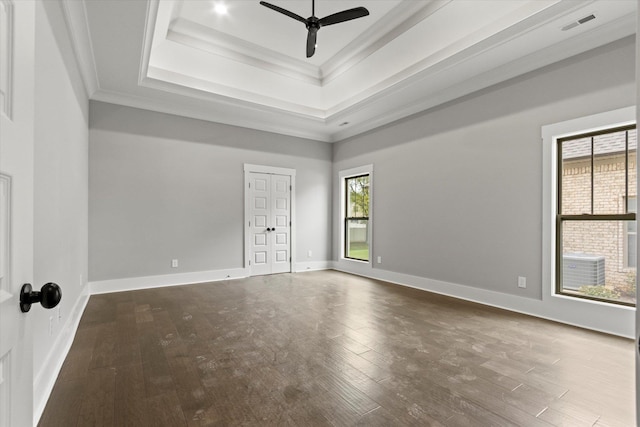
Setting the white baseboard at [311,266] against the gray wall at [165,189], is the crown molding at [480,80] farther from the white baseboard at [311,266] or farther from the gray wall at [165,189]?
the white baseboard at [311,266]

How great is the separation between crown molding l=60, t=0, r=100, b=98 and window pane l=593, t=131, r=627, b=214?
5.40 metres

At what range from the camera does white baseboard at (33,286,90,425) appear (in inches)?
73.0

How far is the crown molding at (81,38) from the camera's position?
9.07 feet

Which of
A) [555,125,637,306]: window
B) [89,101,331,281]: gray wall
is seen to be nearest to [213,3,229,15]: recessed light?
[89,101,331,281]: gray wall

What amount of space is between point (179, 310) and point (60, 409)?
200cm

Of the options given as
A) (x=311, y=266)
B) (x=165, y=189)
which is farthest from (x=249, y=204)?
(x=311, y=266)

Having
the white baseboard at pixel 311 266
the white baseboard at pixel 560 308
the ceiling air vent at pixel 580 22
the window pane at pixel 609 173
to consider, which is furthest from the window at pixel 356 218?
the ceiling air vent at pixel 580 22

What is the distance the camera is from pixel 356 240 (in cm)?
711

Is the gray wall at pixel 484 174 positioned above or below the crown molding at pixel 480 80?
below

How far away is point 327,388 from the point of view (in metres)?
2.15

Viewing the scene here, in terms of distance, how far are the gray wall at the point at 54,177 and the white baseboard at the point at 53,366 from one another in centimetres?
1

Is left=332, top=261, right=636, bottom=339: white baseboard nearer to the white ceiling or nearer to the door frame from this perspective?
the white ceiling

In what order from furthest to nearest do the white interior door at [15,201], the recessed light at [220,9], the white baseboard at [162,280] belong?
the white baseboard at [162,280], the recessed light at [220,9], the white interior door at [15,201]

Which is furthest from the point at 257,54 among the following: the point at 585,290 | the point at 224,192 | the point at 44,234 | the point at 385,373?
the point at 585,290
